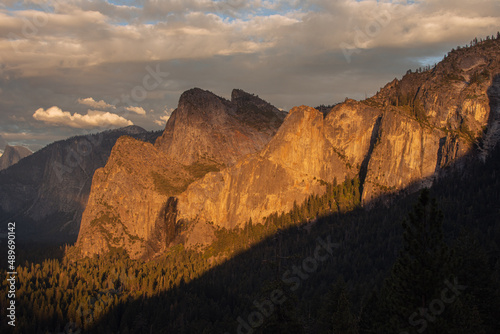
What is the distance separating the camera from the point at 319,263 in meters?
144

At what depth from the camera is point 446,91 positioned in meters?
178

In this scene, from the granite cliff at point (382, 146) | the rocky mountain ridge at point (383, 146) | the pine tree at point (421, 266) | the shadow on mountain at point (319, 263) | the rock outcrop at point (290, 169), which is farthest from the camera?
the rock outcrop at point (290, 169)

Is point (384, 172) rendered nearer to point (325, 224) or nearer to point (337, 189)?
point (337, 189)

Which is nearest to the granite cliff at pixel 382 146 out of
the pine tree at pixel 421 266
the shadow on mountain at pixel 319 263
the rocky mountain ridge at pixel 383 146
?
the rocky mountain ridge at pixel 383 146

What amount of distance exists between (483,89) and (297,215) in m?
84.7

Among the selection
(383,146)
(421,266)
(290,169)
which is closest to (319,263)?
(290,169)

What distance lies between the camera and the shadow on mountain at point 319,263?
120938mm

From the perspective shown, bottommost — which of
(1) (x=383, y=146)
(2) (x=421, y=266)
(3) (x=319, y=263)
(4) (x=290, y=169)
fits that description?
(3) (x=319, y=263)

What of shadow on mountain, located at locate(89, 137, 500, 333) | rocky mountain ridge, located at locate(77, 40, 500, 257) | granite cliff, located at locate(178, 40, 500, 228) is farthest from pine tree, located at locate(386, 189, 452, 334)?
granite cliff, located at locate(178, 40, 500, 228)

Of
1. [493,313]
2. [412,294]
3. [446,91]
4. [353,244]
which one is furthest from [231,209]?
[412,294]

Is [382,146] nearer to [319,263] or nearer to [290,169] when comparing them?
[290,169]

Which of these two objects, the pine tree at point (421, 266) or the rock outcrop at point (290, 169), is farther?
the rock outcrop at point (290, 169)

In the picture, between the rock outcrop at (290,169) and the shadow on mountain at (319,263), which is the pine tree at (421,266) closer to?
the shadow on mountain at (319,263)

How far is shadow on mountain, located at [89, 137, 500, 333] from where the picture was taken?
121 meters
